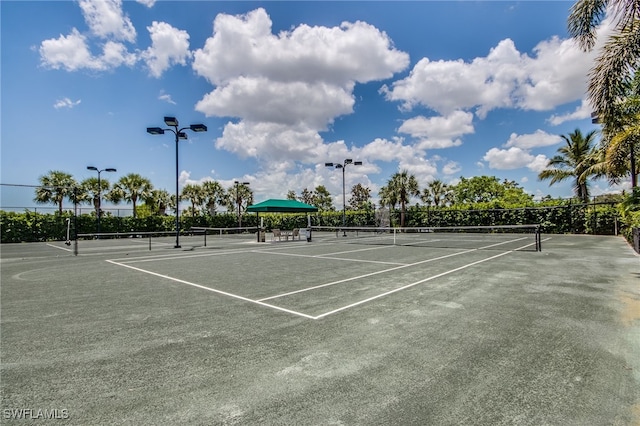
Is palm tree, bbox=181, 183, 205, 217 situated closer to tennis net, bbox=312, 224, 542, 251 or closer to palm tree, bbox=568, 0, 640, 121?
tennis net, bbox=312, 224, 542, 251

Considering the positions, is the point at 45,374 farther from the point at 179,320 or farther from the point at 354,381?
the point at 354,381

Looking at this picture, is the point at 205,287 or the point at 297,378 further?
the point at 205,287

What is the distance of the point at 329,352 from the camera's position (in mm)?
3793

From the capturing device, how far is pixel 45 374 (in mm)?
3303

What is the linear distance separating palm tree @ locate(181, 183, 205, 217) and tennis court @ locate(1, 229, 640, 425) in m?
45.5

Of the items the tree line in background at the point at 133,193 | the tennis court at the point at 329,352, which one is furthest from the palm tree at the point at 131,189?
the tennis court at the point at 329,352

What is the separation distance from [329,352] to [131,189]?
43.7 m

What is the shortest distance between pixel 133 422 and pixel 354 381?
1895mm

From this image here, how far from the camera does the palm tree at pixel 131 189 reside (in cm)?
3991

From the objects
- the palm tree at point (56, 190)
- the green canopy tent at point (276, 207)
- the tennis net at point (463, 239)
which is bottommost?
the tennis net at point (463, 239)

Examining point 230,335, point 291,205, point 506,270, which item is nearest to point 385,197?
point 291,205

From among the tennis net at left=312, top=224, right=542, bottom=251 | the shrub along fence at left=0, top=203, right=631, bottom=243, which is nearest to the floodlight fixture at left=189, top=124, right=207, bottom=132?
the shrub along fence at left=0, top=203, right=631, bottom=243

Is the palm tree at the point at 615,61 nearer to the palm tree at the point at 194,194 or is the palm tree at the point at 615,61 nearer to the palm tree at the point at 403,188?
the palm tree at the point at 403,188

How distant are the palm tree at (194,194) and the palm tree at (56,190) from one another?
16643 mm
